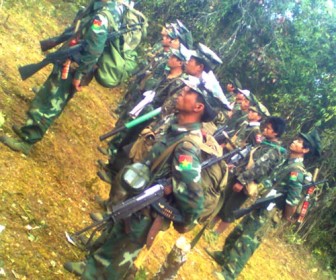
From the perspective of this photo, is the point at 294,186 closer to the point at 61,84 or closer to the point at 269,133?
the point at 269,133

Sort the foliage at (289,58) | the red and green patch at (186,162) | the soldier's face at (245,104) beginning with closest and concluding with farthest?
1. the red and green patch at (186,162)
2. the soldier's face at (245,104)
3. the foliage at (289,58)

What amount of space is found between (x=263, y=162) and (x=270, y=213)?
0.78 metres

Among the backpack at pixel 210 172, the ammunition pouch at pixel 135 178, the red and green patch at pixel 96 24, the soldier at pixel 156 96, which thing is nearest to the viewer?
the ammunition pouch at pixel 135 178

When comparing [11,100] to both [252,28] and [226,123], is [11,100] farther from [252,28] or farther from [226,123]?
[252,28]

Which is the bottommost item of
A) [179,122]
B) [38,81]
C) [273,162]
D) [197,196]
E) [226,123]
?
[38,81]

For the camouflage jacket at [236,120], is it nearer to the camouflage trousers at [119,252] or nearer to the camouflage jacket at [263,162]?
the camouflage jacket at [263,162]

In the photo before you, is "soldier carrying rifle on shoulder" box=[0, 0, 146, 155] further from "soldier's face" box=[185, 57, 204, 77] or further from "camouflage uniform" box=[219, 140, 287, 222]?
"camouflage uniform" box=[219, 140, 287, 222]

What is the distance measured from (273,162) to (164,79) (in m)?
1.87

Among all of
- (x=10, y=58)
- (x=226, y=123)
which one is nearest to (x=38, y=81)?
(x=10, y=58)

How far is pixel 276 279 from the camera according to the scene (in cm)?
778

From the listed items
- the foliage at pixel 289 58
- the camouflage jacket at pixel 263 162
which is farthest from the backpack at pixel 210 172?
the foliage at pixel 289 58

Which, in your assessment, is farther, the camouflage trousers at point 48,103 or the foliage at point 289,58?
the foliage at point 289,58

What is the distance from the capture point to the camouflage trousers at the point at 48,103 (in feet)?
15.6

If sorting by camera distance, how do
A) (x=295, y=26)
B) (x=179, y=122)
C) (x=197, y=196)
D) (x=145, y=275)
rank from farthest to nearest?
(x=295, y=26) < (x=145, y=275) < (x=179, y=122) < (x=197, y=196)
